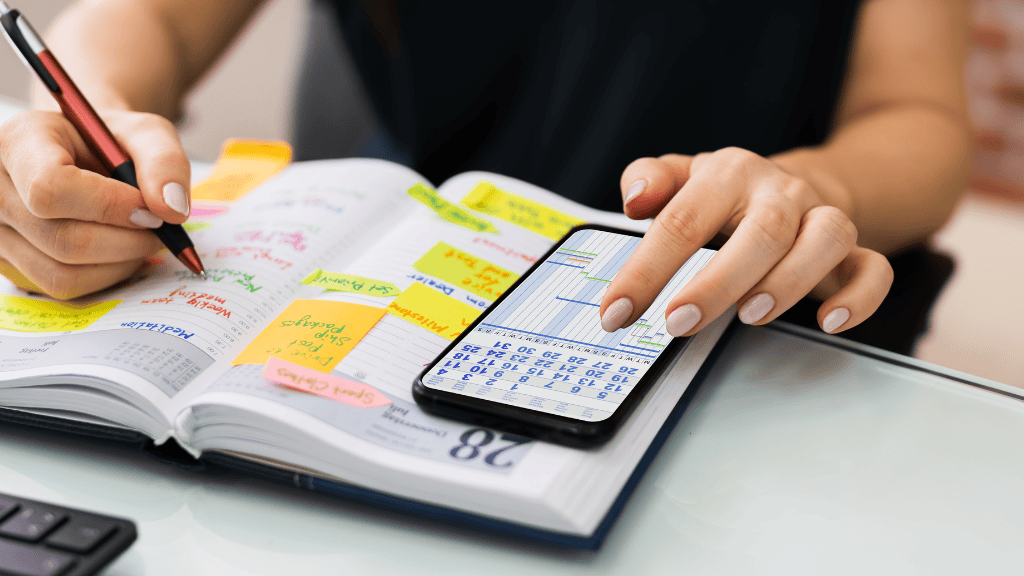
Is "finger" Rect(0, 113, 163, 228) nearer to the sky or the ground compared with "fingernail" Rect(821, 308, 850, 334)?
nearer to the sky

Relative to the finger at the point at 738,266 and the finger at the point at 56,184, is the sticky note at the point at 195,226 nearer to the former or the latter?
the finger at the point at 56,184

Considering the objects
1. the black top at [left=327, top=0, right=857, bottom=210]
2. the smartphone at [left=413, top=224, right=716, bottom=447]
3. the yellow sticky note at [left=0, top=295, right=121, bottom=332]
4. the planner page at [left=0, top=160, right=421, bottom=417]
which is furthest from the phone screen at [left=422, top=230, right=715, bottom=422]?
the black top at [left=327, top=0, right=857, bottom=210]

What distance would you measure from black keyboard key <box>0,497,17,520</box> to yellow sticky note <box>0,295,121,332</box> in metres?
0.16

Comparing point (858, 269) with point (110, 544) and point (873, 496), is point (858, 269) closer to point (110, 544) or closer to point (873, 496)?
point (873, 496)

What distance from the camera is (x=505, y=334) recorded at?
1.44 feet

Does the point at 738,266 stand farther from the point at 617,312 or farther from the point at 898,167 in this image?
the point at 898,167

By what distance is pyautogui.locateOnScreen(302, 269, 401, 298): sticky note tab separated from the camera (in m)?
0.48

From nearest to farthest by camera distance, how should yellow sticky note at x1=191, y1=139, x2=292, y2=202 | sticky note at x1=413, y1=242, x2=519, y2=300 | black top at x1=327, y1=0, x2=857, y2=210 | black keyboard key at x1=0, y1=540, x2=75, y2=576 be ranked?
black keyboard key at x1=0, y1=540, x2=75, y2=576, sticky note at x1=413, y1=242, x2=519, y2=300, yellow sticky note at x1=191, y1=139, x2=292, y2=202, black top at x1=327, y1=0, x2=857, y2=210

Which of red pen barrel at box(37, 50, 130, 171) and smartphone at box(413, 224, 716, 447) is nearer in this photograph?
smartphone at box(413, 224, 716, 447)

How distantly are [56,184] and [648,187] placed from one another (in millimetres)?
390

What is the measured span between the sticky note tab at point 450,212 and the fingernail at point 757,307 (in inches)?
8.7

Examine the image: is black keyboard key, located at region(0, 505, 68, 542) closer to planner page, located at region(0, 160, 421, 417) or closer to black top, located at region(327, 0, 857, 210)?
planner page, located at region(0, 160, 421, 417)

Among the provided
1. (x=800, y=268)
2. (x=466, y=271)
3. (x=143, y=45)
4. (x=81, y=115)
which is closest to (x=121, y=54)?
(x=143, y=45)

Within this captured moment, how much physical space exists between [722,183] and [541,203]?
0.66 ft
